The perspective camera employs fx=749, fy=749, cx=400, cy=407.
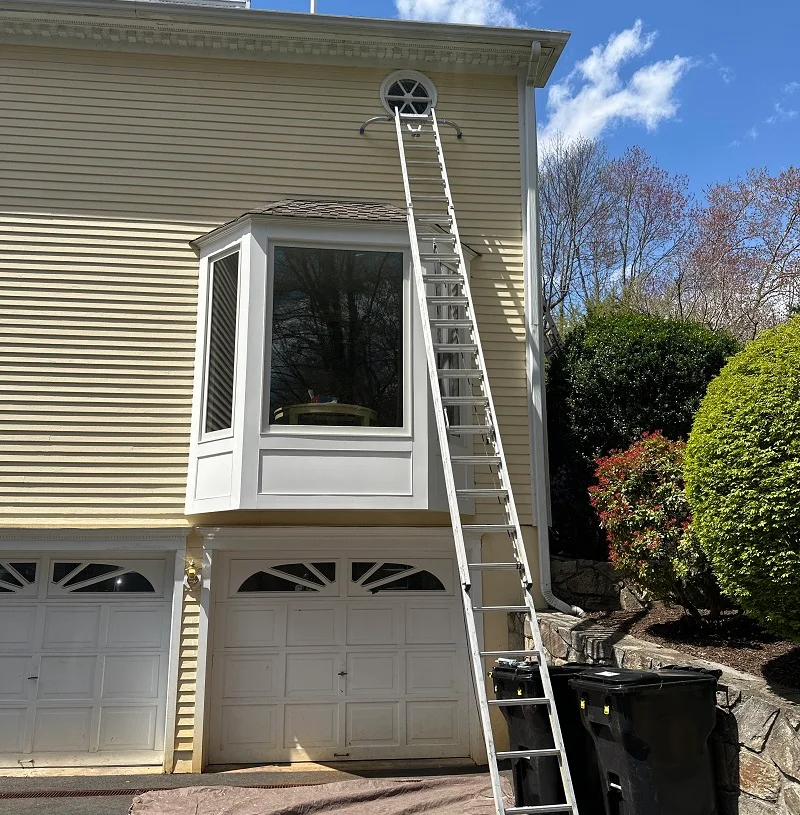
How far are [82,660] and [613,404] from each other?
6544mm

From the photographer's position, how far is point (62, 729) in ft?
24.1

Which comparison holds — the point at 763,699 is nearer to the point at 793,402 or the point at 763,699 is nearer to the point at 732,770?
the point at 732,770

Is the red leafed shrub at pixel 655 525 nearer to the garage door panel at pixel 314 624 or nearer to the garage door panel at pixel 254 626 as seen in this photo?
the garage door panel at pixel 314 624

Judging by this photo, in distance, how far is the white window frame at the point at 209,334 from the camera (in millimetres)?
7309

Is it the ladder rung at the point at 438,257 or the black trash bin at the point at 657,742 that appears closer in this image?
the black trash bin at the point at 657,742

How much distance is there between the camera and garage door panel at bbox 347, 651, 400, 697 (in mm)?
7738

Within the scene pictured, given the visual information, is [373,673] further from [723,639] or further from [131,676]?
[723,639]

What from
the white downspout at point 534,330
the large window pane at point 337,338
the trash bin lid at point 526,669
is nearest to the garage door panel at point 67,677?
the large window pane at point 337,338

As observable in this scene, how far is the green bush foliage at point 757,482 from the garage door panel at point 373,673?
4.05 m

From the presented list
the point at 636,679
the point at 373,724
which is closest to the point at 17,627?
the point at 373,724

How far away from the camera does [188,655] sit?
7.45m

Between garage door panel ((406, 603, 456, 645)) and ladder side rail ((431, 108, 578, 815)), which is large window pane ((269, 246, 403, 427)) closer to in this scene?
ladder side rail ((431, 108, 578, 815))

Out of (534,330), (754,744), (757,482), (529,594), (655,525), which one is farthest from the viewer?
(534,330)

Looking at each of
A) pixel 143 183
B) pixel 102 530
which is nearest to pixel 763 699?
pixel 102 530
